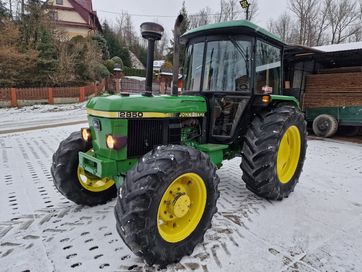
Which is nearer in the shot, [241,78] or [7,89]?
[241,78]

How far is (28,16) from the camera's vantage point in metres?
17.0

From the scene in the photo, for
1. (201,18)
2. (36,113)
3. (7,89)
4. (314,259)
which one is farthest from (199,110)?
(201,18)

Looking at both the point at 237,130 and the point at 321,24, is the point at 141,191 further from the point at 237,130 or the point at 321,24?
the point at 321,24

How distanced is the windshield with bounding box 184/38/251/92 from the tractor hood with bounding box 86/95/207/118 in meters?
0.40

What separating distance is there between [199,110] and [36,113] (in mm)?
11633

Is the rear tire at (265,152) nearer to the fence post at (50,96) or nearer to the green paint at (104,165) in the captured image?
the green paint at (104,165)

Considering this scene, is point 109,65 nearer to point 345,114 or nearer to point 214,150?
point 345,114

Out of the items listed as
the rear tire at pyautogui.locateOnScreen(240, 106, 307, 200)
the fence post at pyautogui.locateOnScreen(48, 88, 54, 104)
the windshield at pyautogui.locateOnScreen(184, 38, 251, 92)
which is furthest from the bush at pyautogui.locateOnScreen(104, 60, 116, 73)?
the rear tire at pyautogui.locateOnScreen(240, 106, 307, 200)

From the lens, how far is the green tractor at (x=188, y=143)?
2.10 m

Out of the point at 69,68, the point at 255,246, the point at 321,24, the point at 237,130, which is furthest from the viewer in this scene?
the point at 321,24

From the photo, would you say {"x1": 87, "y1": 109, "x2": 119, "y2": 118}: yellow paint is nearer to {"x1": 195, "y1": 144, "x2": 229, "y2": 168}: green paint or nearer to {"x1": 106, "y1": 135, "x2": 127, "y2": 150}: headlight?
{"x1": 106, "y1": 135, "x2": 127, "y2": 150}: headlight

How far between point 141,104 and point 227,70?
1.28 metres

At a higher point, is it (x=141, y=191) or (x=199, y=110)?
(x=199, y=110)

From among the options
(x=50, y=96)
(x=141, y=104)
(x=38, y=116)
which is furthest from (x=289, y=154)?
(x=50, y=96)
